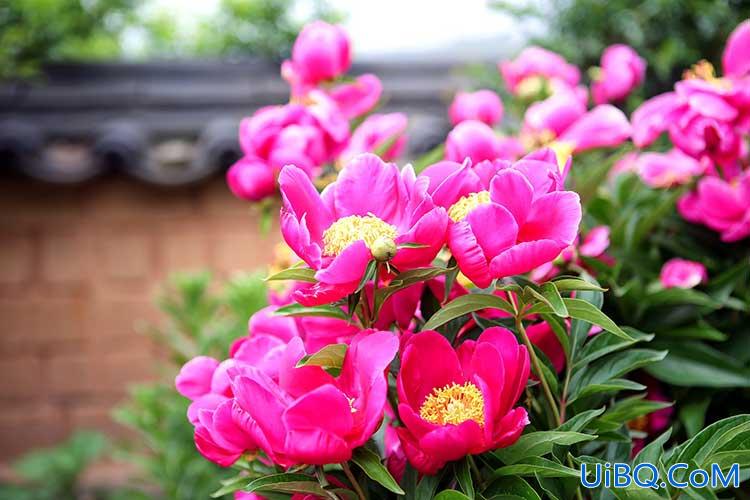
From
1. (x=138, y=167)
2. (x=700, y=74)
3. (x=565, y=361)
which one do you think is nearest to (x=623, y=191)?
(x=700, y=74)

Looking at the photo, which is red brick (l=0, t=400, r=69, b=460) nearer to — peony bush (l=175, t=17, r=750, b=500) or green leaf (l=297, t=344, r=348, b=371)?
peony bush (l=175, t=17, r=750, b=500)

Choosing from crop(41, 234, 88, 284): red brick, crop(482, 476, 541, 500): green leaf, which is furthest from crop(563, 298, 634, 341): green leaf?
crop(41, 234, 88, 284): red brick

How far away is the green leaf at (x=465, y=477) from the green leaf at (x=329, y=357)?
0.31 ft

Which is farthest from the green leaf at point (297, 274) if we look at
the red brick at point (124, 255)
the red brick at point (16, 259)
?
the red brick at point (16, 259)

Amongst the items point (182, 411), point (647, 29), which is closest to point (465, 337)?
point (182, 411)

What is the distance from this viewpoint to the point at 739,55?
773 mm

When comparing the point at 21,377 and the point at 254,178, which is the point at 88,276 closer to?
the point at 21,377

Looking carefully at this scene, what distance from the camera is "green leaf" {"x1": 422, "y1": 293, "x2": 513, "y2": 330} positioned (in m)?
0.49

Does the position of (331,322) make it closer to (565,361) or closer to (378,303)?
(378,303)

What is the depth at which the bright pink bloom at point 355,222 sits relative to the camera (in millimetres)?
463

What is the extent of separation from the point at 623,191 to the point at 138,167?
171 cm

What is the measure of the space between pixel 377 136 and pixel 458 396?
0.43 metres

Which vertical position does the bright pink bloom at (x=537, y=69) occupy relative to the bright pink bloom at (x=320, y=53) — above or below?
below

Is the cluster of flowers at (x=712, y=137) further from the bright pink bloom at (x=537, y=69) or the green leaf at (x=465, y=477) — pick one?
the green leaf at (x=465, y=477)
